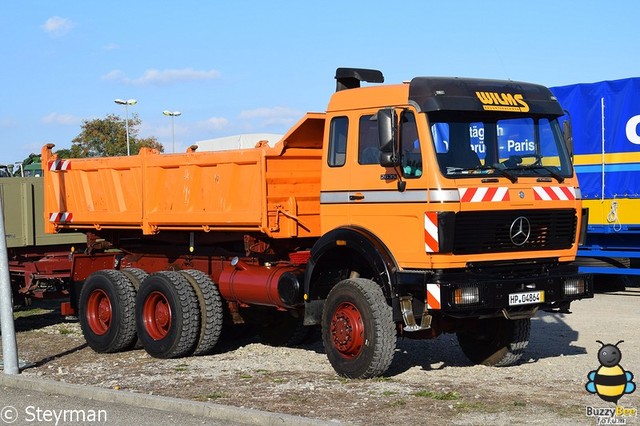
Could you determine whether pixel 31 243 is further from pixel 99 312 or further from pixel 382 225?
pixel 382 225

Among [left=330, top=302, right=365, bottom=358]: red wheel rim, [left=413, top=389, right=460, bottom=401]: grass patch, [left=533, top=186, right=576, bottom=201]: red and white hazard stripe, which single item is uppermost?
[left=533, top=186, right=576, bottom=201]: red and white hazard stripe

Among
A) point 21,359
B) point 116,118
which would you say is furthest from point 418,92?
point 116,118

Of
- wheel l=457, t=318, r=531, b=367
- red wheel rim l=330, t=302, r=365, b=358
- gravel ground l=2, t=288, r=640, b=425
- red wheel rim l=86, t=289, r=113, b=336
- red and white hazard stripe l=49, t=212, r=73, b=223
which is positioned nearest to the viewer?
gravel ground l=2, t=288, r=640, b=425

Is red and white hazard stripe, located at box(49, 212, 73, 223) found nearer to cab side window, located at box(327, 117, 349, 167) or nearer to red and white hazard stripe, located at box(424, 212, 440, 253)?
cab side window, located at box(327, 117, 349, 167)

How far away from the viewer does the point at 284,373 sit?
460 inches

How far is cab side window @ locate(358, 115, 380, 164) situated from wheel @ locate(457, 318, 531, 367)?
239 centimetres

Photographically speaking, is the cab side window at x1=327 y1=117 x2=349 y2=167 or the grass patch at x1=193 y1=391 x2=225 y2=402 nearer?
the grass patch at x1=193 y1=391 x2=225 y2=402

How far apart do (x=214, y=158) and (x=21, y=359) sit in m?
3.57

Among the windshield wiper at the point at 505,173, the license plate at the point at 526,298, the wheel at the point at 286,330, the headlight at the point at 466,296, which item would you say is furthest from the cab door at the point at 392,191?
the wheel at the point at 286,330

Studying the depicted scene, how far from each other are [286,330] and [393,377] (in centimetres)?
313

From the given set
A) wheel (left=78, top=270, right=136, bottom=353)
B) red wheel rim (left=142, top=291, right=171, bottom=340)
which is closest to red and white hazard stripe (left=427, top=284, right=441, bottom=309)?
red wheel rim (left=142, top=291, right=171, bottom=340)

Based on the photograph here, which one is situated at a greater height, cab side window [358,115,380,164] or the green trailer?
cab side window [358,115,380,164]

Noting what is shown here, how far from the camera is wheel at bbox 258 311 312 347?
13.9 m

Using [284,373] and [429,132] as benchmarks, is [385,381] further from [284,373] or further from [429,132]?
[429,132]
